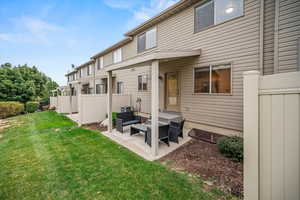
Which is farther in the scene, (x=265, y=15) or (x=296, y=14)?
(x=265, y=15)

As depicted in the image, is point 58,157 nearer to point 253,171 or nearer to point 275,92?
point 253,171

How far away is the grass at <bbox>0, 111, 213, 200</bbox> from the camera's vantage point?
9.27 feet

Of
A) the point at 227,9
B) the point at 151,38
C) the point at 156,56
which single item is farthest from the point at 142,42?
the point at 156,56

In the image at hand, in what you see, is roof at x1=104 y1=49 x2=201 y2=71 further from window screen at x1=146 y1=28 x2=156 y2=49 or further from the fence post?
window screen at x1=146 y1=28 x2=156 y2=49

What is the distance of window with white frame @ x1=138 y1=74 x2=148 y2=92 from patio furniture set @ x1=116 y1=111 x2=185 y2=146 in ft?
10.8

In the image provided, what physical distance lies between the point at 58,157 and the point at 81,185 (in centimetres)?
196

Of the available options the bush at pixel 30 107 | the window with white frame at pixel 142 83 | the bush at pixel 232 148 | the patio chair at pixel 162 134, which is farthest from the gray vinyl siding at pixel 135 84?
the bush at pixel 30 107

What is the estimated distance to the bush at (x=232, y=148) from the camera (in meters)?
3.93

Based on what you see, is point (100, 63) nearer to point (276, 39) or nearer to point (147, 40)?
point (147, 40)

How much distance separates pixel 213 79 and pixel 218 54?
1.06 metres

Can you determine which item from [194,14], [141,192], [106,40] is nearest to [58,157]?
[141,192]

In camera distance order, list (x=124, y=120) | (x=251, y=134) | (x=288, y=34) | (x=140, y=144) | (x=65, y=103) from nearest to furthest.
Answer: (x=251, y=134) < (x=288, y=34) < (x=140, y=144) < (x=124, y=120) < (x=65, y=103)

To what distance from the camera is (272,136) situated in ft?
4.91

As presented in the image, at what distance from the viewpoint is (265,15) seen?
16.1 feet
